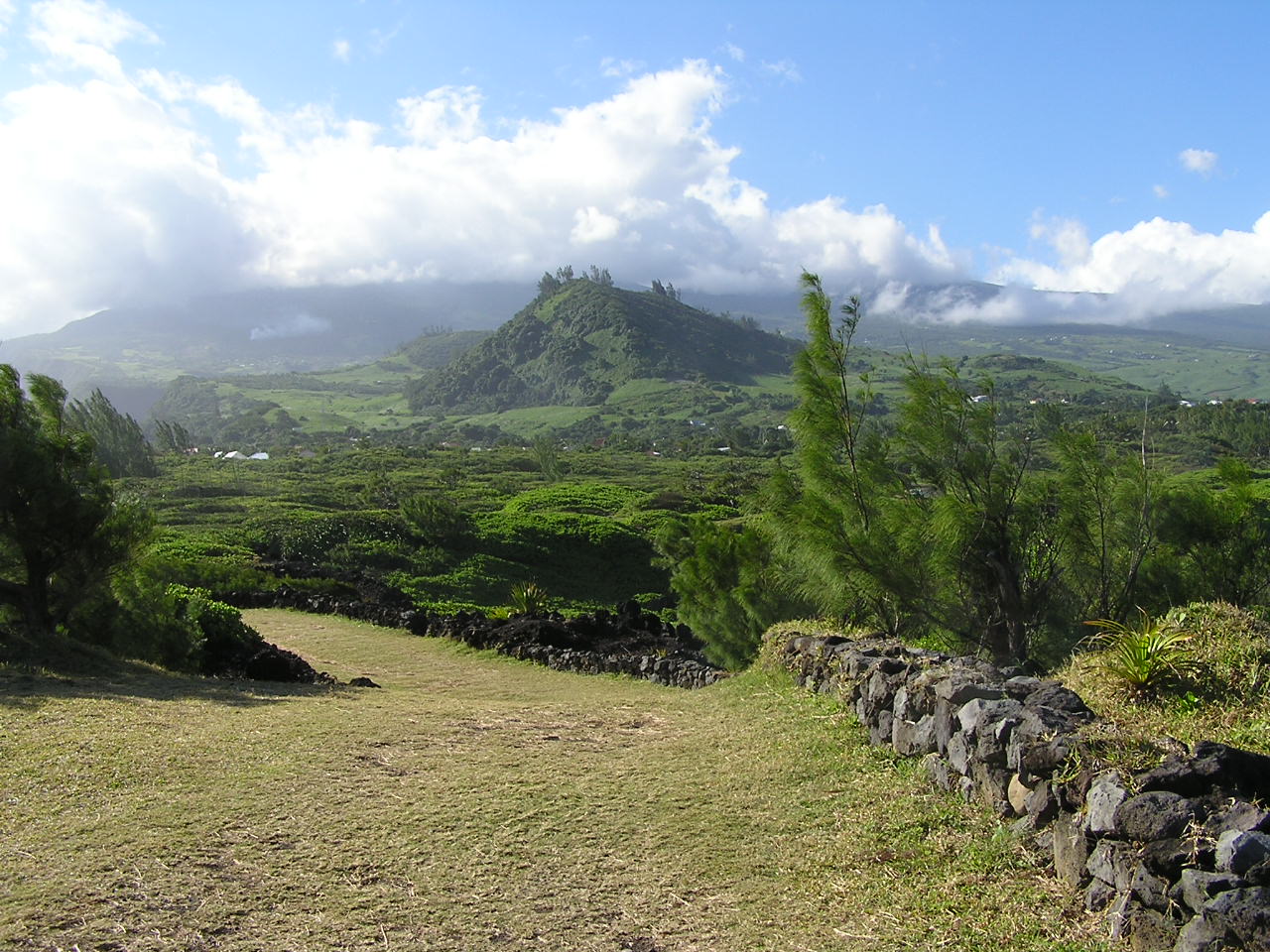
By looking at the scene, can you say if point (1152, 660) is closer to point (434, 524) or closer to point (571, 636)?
point (571, 636)

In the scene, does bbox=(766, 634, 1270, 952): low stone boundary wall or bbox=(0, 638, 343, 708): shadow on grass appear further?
bbox=(0, 638, 343, 708): shadow on grass

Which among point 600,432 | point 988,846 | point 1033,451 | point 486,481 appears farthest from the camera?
point 600,432

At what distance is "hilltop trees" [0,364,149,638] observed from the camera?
509 inches

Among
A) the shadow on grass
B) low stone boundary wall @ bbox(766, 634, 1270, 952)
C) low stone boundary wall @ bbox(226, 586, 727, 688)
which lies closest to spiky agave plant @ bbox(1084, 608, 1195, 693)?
low stone boundary wall @ bbox(766, 634, 1270, 952)

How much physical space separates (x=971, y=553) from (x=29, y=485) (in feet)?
43.0

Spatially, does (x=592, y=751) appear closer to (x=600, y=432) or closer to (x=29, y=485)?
(x=29, y=485)

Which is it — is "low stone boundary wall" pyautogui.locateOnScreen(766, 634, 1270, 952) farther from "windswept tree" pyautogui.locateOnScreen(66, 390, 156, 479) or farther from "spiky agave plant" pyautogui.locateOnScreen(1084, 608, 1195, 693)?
"windswept tree" pyautogui.locateOnScreen(66, 390, 156, 479)

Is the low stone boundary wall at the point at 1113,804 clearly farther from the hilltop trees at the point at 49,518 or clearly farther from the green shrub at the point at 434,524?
the green shrub at the point at 434,524

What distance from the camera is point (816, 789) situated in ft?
24.1

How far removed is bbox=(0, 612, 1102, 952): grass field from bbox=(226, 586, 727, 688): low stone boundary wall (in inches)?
235

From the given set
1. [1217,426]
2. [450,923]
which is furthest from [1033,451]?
[1217,426]

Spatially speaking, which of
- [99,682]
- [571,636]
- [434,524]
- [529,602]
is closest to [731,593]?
[571,636]

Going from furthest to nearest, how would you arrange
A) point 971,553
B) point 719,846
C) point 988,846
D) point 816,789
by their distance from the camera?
point 971,553 < point 816,789 < point 719,846 < point 988,846

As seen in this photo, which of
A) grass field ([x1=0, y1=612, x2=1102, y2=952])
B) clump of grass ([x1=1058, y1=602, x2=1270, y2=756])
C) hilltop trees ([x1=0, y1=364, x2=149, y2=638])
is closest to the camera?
grass field ([x1=0, y1=612, x2=1102, y2=952])
